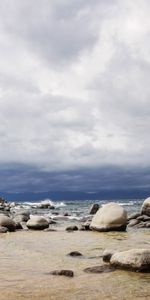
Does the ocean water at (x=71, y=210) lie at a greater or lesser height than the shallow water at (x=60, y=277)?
greater

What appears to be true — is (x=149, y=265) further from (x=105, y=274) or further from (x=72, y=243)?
(x=72, y=243)

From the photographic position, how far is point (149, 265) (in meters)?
10.2

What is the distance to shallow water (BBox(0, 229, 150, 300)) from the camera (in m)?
8.18

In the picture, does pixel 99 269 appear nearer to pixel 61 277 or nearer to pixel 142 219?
pixel 61 277

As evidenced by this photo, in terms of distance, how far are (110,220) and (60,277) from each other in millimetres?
11787

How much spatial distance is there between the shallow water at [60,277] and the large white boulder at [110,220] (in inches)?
209

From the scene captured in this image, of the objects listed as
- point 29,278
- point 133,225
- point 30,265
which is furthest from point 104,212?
point 29,278

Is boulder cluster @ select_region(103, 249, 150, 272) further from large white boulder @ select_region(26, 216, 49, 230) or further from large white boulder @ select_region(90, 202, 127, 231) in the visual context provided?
large white boulder @ select_region(26, 216, 49, 230)

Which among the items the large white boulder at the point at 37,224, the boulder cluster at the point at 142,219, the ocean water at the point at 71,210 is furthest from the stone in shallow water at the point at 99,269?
the ocean water at the point at 71,210

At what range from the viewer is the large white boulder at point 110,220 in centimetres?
2123

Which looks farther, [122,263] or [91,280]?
[122,263]

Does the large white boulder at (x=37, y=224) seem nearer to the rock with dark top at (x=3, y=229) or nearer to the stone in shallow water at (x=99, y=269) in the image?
the rock with dark top at (x=3, y=229)

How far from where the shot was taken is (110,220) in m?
21.3

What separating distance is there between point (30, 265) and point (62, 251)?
9.15ft
